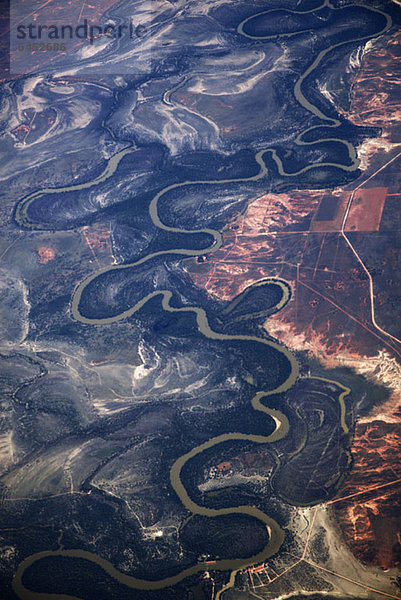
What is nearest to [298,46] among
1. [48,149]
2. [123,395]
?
[48,149]

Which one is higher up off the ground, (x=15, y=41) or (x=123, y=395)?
(x=15, y=41)

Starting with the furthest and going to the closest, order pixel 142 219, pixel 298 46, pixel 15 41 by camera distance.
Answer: pixel 15 41
pixel 298 46
pixel 142 219

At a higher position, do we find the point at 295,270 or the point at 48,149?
the point at 48,149

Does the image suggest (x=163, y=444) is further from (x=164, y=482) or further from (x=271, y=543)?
(x=271, y=543)

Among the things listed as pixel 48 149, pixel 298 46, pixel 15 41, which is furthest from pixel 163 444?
pixel 15 41

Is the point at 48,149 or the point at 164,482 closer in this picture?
the point at 164,482

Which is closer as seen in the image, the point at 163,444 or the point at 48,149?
the point at 163,444

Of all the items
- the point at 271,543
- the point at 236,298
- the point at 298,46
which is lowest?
the point at 271,543

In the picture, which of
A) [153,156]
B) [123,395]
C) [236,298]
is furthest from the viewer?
[153,156]

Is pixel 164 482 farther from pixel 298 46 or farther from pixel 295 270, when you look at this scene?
pixel 298 46
